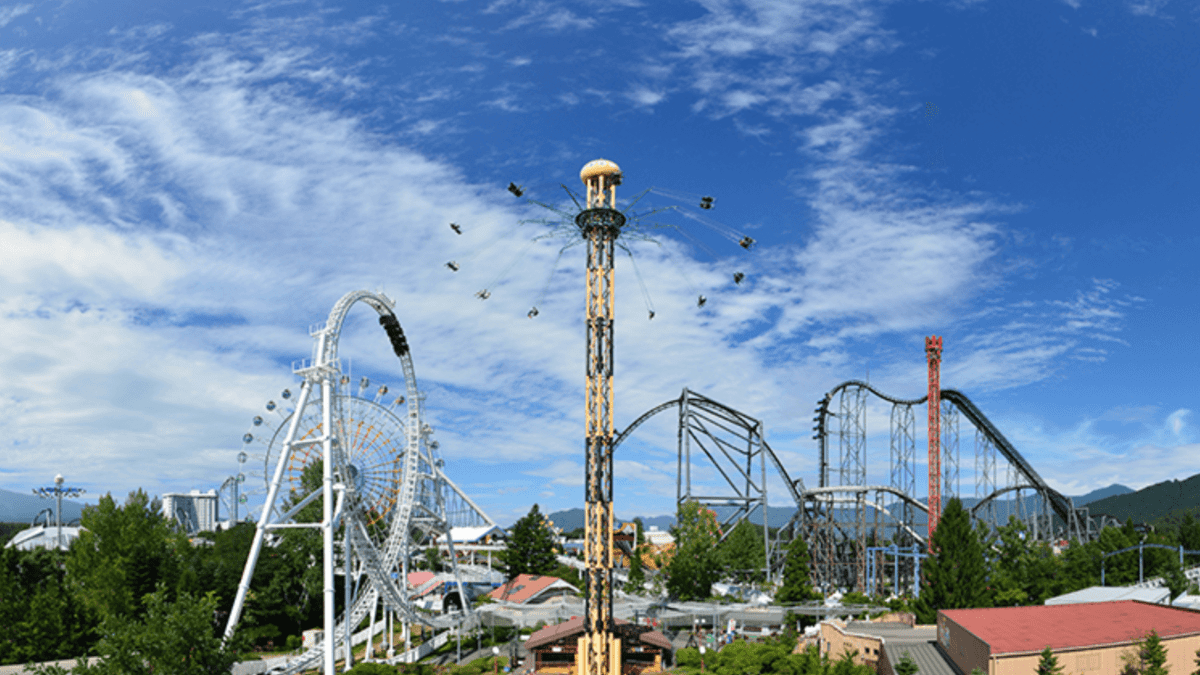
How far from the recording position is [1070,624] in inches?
1368

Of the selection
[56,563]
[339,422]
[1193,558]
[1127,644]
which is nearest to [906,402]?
[1193,558]

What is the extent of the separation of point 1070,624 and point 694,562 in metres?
33.7

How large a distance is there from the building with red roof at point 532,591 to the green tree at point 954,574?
30001 millimetres

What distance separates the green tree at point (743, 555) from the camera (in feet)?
259

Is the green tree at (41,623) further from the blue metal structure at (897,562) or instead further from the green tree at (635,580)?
the blue metal structure at (897,562)

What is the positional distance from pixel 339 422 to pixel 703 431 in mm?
37903

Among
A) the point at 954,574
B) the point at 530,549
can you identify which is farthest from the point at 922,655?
the point at 530,549

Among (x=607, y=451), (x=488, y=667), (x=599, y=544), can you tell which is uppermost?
(x=607, y=451)

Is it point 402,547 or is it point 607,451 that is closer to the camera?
point 607,451

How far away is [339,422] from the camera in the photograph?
48719 millimetres

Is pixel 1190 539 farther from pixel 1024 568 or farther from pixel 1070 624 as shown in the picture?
pixel 1070 624

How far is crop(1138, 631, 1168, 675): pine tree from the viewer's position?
30297mm

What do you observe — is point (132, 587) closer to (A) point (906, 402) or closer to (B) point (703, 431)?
(B) point (703, 431)

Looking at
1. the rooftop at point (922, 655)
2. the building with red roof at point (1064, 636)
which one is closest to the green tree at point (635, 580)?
the rooftop at point (922, 655)
